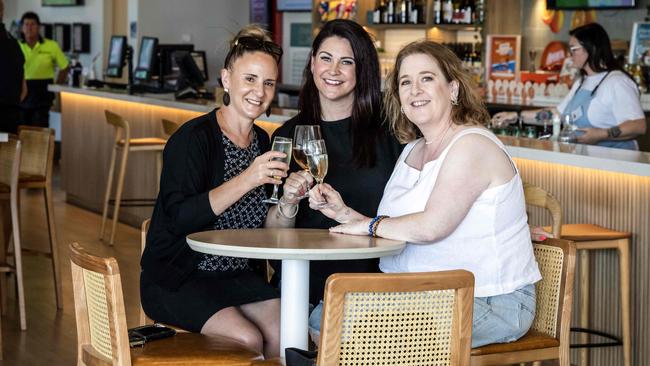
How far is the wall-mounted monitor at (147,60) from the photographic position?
977 centimetres

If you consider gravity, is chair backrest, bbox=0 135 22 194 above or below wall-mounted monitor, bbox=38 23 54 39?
below

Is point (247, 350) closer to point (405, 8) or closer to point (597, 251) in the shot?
point (597, 251)

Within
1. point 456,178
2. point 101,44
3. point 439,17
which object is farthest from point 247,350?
point 101,44

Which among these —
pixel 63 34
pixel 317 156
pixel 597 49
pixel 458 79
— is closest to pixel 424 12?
pixel 597 49

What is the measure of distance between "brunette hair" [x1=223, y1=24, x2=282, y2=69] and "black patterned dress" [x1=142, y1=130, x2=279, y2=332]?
0.94 ft

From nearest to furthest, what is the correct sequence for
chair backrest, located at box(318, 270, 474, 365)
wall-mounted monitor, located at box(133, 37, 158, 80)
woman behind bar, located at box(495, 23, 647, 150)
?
chair backrest, located at box(318, 270, 474, 365), woman behind bar, located at box(495, 23, 647, 150), wall-mounted monitor, located at box(133, 37, 158, 80)

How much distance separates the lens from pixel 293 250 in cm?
283

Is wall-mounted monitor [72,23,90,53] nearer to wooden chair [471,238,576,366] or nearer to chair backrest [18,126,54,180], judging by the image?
chair backrest [18,126,54,180]

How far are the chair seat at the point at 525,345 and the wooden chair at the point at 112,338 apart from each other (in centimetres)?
66

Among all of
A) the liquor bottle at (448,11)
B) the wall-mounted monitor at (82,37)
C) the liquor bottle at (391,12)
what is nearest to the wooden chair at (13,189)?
the liquor bottle at (448,11)

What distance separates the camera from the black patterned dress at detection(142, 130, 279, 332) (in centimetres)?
337

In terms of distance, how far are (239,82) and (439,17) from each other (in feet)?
21.6

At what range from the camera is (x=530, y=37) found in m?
9.80

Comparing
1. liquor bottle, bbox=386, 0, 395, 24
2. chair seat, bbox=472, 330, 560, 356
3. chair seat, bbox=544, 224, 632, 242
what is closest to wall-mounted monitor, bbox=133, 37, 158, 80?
liquor bottle, bbox=386, 0, 395, 24
